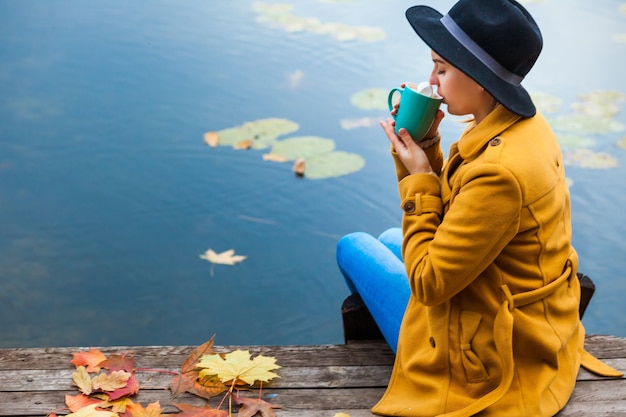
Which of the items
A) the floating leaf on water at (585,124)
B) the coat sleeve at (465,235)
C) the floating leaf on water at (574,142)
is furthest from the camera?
the floating leaf on water at (585,124)

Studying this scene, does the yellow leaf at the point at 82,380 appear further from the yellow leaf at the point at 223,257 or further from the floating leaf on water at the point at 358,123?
the floating leaf on water at the point at 358,123

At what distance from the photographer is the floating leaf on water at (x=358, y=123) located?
352cm

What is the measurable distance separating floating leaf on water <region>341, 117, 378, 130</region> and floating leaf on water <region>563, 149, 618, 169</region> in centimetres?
87

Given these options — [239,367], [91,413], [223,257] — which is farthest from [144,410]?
[223,257]

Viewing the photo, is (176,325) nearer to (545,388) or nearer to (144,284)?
(144,284)

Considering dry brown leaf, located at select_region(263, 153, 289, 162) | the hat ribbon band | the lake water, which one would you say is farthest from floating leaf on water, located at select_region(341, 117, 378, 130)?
the hat ribbon band

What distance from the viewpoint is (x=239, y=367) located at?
1.54 meters

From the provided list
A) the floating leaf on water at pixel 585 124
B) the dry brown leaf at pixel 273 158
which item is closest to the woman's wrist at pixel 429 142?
the dry brown leaf at pixel 273 158

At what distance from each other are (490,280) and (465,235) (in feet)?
0.43

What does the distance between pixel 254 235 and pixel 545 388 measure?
1.61 metres

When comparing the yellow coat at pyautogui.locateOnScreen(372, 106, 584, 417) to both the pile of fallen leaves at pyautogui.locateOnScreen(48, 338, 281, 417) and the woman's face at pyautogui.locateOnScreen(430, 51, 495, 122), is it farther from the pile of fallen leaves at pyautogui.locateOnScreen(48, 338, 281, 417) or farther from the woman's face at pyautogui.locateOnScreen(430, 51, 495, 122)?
the pile of fallen leaves at pyautogui.locateOnScreen(48, 338, 281, 417)

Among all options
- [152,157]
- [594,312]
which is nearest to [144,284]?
[152,157]

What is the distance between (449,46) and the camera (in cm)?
119

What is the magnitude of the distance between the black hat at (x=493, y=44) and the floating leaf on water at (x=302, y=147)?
2067 mm
